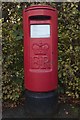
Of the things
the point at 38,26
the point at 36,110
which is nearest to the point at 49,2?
the point at 38,26

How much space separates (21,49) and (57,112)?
115 cm

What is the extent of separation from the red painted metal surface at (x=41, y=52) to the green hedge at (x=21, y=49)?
841 millimetres

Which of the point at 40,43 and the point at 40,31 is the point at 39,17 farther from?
the point at 40,43

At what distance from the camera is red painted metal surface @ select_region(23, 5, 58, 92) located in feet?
10.2

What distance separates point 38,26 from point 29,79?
0.69 meters

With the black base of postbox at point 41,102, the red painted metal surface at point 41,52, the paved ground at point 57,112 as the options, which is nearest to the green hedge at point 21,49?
the paved ground at point 57,112

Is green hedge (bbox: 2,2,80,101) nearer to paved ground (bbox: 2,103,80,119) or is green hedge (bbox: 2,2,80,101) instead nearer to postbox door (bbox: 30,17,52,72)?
paved ground (bbox: 2,103,80,119)

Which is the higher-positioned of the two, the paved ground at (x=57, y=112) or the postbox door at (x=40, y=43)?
the postbox door at (x=40, y=43)

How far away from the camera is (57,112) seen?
3896mm

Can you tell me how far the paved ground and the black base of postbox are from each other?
177 mm

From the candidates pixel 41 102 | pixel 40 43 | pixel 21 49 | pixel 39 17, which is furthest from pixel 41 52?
pixel 21 49

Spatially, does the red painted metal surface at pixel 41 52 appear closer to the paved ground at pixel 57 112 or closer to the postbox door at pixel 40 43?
the postbox door at pixel 40 43

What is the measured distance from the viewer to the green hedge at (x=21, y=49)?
4.09 meters

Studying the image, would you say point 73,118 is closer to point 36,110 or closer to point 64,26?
point 36,110
